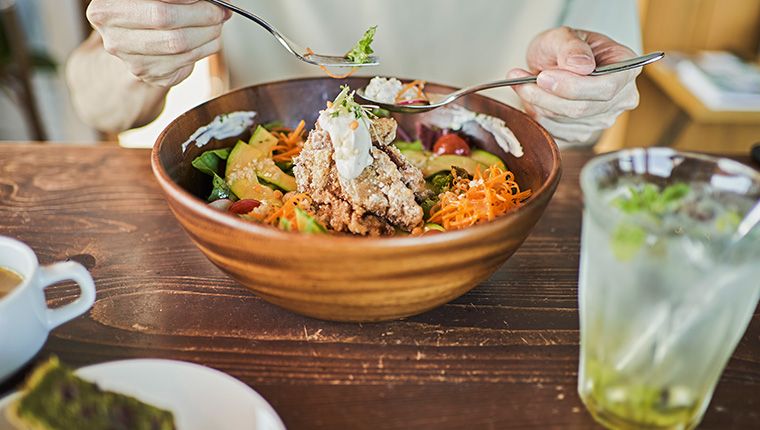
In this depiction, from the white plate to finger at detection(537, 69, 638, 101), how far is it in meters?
0.92

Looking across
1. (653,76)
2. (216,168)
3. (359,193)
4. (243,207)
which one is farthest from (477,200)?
(653,76)

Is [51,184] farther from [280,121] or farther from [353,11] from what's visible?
[353,11]

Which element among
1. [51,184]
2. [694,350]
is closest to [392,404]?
[694,350]

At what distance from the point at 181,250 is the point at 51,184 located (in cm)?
52

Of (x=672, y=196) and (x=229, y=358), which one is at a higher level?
(x=672, y=196)

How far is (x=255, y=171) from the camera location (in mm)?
1416

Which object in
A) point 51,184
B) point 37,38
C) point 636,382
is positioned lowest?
point 37,38

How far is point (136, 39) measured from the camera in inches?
55.6

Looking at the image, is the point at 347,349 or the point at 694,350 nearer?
the point at 694,350

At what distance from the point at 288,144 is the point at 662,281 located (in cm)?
93

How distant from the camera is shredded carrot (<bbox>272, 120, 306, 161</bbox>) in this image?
4.84ft

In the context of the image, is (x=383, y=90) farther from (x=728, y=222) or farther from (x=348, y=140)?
(x=728, y=222)

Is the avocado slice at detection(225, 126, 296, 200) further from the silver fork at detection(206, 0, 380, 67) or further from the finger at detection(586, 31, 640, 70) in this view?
the finger at detection(586, 31, 640, 70)

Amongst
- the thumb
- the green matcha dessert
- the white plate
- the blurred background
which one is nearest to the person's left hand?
the thumb
